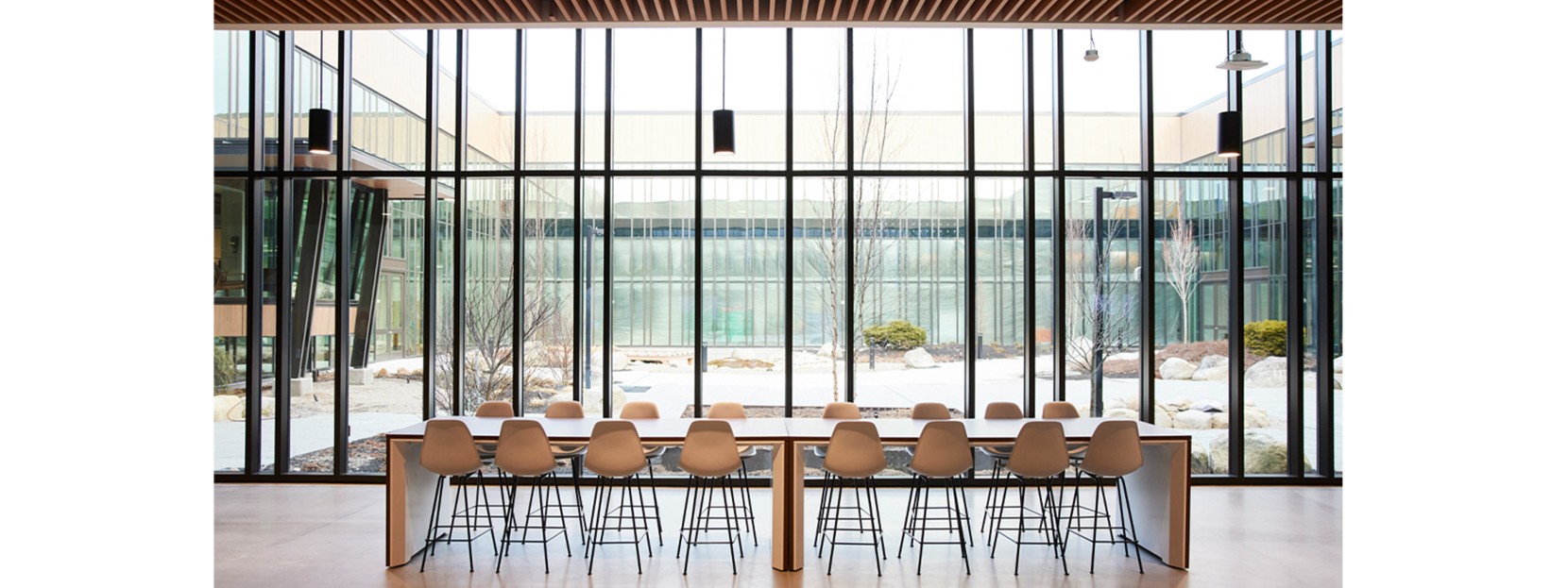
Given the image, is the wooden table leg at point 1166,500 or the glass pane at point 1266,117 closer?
the wooden table leg at point 1166,500

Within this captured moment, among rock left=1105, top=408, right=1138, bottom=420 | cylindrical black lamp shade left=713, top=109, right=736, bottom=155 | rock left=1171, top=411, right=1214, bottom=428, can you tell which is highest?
cylindrical black lamp shade left=713, top=109, right=736, bottom=155

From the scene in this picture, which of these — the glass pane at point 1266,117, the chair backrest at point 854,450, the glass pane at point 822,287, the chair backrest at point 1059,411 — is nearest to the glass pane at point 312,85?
the glass pane at point 822,287

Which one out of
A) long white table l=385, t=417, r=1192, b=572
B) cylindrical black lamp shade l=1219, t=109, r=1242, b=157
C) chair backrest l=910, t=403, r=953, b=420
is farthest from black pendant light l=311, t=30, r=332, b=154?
cylindrical black lamp shade l=1219, t=109, r=1242, b=157

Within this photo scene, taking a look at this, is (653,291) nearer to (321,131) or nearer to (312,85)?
(321,131)

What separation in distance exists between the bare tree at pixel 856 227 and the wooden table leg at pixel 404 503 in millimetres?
3359

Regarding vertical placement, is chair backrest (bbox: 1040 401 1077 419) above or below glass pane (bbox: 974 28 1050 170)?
below

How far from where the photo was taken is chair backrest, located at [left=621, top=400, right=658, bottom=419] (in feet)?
19.9

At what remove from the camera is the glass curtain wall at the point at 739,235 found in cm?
727

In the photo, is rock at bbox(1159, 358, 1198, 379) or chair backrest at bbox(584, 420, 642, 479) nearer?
chair backrest at bbox(584, 420, 642, 479)

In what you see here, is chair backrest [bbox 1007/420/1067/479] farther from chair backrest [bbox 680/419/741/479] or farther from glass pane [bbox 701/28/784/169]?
glass pane [bbox 701/28/784/169]

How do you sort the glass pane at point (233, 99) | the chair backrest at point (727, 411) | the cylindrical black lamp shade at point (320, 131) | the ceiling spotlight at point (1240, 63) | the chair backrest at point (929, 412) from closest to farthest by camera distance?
the ceiling spotlight at point (1240, 63) < the chair backrest at point (727, 411) < the chair backrest at point (929, 412) < the cylindrical black lamp shade at point (320, 131) < the glass pane at point (233, 99)

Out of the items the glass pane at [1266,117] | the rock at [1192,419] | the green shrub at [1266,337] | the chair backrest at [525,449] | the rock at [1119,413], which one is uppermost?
the glass pane at [1266,117]

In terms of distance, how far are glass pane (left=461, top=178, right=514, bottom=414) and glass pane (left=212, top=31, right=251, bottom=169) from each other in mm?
1896

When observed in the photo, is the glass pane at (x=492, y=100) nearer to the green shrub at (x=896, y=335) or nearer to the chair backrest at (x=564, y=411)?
the chair backrest at (x=564, y=411)
